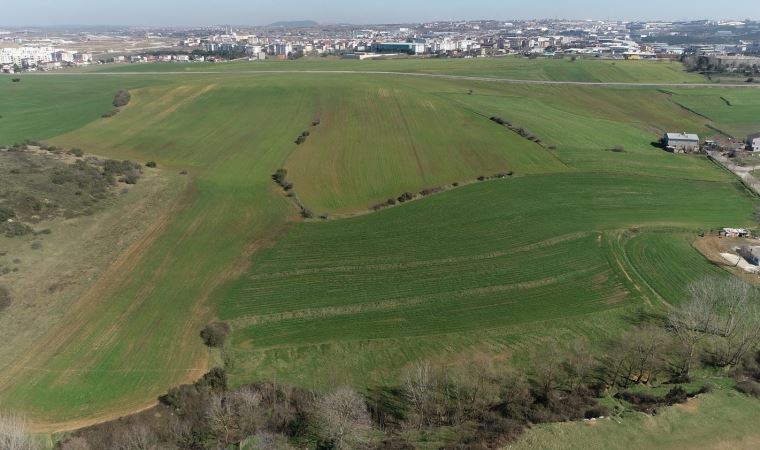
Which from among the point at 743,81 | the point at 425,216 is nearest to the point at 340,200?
the point at 425,216

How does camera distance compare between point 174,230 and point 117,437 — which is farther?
point 174,230

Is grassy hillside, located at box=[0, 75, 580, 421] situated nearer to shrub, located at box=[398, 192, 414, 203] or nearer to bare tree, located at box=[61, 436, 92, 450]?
bare tree, located at box=[61, 436, 92, 450]

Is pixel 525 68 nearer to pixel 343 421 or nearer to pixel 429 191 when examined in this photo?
pixel 429 191

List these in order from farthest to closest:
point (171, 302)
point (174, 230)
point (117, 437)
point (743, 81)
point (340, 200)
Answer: point (743, 81) < point (340, 200) < point (174, 230) < point (171, 302) < point (117, 437)

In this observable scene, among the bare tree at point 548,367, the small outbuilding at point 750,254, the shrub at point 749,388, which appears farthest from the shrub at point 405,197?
the shrub at point 749,388

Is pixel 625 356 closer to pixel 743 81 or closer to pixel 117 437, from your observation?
pixel 117 437

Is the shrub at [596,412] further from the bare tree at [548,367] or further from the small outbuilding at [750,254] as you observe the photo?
the small outbuilding at [750,254]

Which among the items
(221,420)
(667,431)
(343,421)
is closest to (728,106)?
(667,431)

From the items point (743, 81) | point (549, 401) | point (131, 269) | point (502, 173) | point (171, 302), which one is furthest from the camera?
point (743, 81)

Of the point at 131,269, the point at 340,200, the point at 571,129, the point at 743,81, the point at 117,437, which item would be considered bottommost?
the point at 117,437
